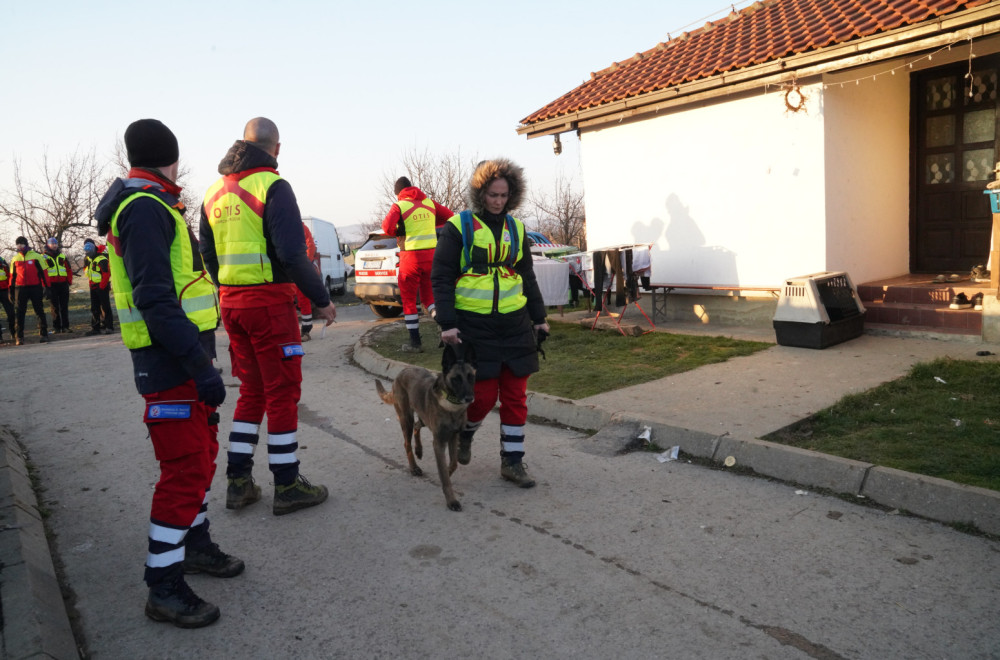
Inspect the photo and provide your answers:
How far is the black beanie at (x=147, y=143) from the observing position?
123 inches

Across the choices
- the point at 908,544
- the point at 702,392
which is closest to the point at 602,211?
the point at 702,392

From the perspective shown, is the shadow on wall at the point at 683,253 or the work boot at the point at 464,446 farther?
the shadow on wall at the point at 683,253

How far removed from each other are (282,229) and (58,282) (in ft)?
46.5

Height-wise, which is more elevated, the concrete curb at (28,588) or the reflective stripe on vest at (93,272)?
the reflective stripe on vest at (93,272)

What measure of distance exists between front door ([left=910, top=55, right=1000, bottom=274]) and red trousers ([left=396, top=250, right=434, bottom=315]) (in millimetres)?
6769

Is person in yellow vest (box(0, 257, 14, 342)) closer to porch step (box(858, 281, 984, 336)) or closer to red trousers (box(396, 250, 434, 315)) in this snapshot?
red trousers (box(396, 250, 434, 315))

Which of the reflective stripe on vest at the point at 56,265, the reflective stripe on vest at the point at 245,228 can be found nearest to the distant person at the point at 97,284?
the reflective stripe on vest at the point at 56,265

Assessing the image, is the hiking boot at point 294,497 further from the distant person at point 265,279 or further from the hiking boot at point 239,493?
the hiking boot at point 239,493

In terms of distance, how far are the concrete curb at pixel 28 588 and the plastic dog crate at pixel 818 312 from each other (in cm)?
713

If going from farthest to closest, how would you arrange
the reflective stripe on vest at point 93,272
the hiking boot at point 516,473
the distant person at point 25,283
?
the reflective stripe on vest at point 93,272, the distant person at point 25,283, the hiking boot at point 516,473

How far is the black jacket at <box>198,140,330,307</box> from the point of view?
3891 millimetres

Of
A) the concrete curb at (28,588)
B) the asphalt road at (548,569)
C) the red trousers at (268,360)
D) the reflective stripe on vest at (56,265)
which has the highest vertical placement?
the reflective stripe on vest at (56,265)

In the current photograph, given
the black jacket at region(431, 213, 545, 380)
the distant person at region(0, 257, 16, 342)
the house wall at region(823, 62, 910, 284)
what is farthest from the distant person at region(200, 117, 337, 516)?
the distant person at region(0, 257, 16, 342)

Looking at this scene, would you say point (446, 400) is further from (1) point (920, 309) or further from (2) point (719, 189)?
(2) point (719, 189)
